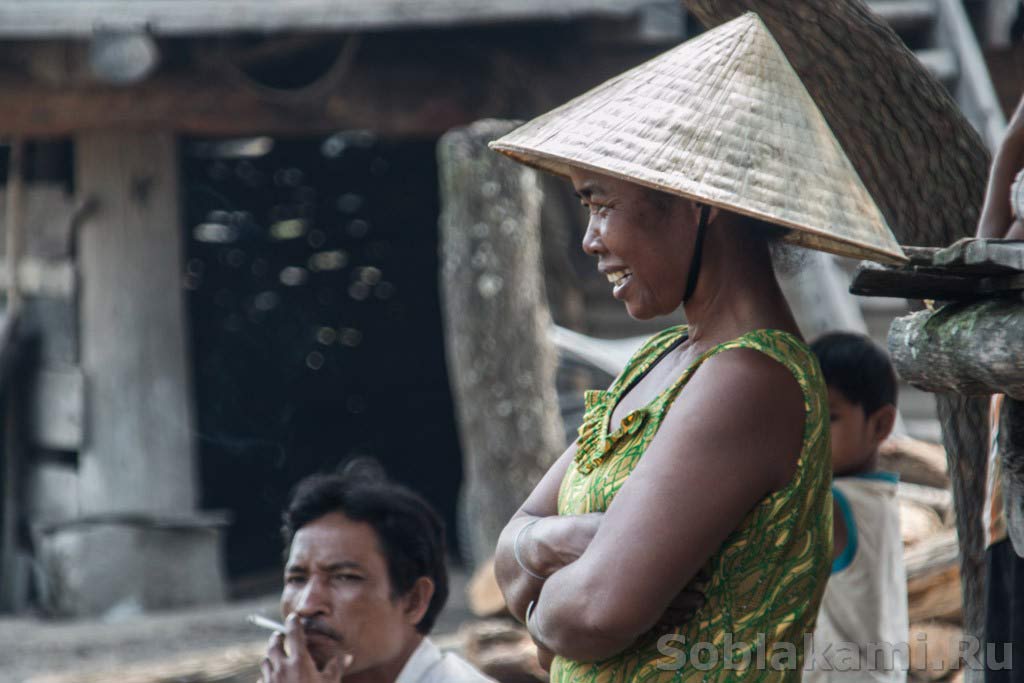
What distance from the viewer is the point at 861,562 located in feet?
11.4

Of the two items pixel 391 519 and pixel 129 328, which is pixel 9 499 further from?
pixel 391 519

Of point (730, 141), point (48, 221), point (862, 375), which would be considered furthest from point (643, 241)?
point (48, 221)

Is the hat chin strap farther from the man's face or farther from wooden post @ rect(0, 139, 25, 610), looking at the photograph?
wooden post @ rect(0, 139, 25, 610)

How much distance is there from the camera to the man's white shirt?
3.13m

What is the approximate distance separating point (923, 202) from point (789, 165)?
3.68 ft

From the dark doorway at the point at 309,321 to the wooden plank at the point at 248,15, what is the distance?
2970 millimetres

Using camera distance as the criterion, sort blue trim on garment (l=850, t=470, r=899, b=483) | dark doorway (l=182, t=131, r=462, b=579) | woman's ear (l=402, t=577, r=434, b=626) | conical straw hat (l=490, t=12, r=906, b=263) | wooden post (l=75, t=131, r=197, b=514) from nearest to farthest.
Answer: conical straw hat (l=490, t=12, r=906, b=263)
woman's ear (l=402, t=577, r=434, b=626)
blue trim on garment (l=850, t=470, r=899, b=483)
wooden post (l=75, t=131, r=197, b=514)
dark doorway (l=182, t=131, r=462, b=579)

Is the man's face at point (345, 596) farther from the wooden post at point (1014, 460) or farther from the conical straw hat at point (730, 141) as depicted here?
the wooden post at point (1014, 460)

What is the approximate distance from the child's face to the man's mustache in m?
1.37

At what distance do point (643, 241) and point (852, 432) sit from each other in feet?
5.33

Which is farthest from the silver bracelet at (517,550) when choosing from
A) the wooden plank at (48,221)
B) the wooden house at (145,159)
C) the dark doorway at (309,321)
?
the dark doorway at (309,321)

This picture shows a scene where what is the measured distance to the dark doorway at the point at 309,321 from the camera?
10.4 metres

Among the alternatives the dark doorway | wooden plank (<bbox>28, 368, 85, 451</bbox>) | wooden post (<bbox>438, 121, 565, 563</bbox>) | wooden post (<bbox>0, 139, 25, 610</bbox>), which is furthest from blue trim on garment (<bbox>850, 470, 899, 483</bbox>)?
the dark doorway

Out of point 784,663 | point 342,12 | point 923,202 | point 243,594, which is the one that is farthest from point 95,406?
point 784,663
